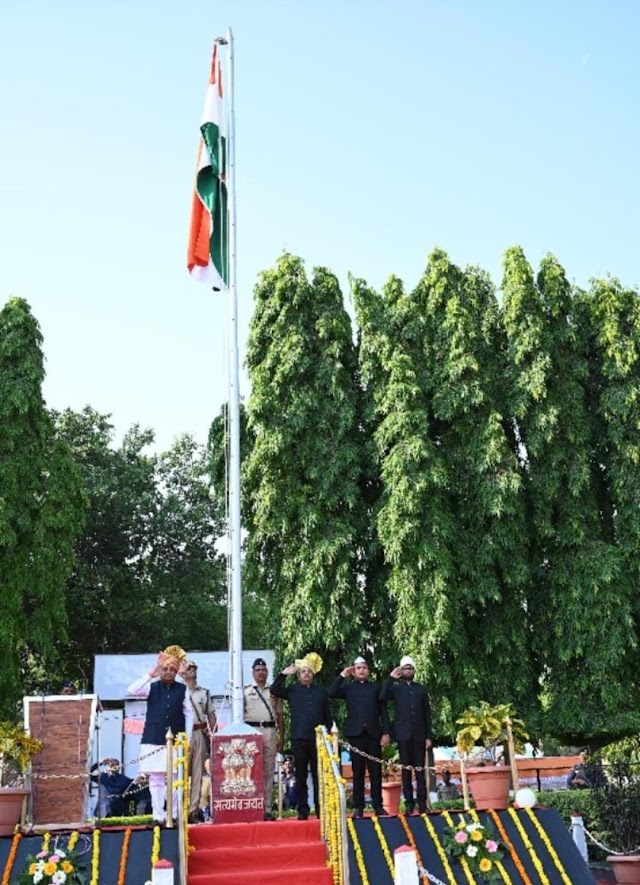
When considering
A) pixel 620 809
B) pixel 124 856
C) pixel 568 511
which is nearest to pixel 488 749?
pixel 620 809

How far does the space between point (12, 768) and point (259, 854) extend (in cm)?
267

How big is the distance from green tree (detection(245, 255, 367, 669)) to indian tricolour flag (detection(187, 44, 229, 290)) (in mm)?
6159

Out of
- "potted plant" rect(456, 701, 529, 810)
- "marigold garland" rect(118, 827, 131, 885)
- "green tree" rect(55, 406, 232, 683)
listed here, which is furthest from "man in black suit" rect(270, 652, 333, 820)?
"green tree" rect(55, 406, 232, 683)

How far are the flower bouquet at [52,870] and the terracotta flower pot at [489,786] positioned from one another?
3678 millimetres

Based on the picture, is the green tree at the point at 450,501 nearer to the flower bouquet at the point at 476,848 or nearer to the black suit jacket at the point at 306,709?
the black suit jacket at the point at 306,709

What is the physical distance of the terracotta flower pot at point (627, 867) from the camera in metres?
8.93

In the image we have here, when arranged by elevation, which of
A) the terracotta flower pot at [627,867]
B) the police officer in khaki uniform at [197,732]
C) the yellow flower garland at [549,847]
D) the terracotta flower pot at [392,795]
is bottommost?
the terracotta flower pot at [627,867]

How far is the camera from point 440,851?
8.09 meters

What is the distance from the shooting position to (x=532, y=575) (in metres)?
17.2

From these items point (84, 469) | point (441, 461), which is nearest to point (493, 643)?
point (441, 461)

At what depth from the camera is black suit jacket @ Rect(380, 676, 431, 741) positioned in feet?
32.2

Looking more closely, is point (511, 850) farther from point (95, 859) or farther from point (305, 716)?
point (95, 859)

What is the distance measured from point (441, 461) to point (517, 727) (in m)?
7.51

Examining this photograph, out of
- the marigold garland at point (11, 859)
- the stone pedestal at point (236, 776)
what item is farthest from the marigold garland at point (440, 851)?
the marigold garland at point (11, 859)
